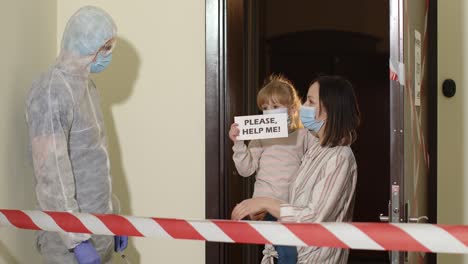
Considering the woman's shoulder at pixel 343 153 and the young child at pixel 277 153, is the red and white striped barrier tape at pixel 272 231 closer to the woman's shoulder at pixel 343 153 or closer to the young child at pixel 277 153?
the woman's shoulder at pixel 343 153

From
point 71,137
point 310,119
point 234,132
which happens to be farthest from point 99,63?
point 310,119

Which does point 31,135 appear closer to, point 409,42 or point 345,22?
point 409,42

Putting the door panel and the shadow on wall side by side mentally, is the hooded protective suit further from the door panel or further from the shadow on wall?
the door panel

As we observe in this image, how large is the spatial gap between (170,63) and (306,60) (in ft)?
5.24

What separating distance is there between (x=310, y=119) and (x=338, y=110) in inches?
4.7

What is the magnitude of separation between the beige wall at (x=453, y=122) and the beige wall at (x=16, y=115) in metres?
1.88

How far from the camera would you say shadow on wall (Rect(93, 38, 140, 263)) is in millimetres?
3197

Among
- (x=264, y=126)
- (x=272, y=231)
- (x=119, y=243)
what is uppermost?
(x=264, y=126)

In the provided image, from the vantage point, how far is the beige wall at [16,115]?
2.47 meters

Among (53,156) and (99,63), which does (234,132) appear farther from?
(53,156)

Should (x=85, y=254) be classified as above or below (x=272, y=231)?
below

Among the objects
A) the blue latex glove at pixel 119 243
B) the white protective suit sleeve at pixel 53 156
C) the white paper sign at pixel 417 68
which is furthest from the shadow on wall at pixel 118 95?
the white paper sign at pixel 417 68

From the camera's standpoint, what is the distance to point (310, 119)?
8.71 ft

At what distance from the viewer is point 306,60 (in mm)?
4555
